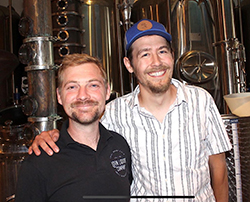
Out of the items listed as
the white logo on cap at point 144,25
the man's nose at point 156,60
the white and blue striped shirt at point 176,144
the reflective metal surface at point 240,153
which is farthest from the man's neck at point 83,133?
the reflective metal surface at point 240,153

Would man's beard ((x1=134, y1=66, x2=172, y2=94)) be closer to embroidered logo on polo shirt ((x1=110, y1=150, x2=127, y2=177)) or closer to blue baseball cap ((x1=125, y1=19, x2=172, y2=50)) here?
blue baseball cap ((x1=125, y1=19, x2=172, y2=50))

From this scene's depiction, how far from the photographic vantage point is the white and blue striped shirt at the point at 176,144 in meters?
1.39

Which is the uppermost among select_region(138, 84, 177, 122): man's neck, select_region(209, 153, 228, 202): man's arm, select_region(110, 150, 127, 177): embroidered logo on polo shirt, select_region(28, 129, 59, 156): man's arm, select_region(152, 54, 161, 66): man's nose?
select_region(152, 54, 161, 66): man's nose

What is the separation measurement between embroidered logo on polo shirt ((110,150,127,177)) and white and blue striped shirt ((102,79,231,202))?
0.45 feet

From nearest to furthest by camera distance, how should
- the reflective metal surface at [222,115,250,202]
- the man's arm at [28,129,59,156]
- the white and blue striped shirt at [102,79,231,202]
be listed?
the man's arm at [28,129,59,156]
the white and blue striped shirt at [102,79,231,202]
the reflective metal surface at [222,115,250,202]

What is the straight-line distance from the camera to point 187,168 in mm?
1403

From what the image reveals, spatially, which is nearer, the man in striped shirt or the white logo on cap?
the man in striped shirt

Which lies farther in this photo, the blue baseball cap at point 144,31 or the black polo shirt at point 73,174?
the blue baseball cap at point 144,31

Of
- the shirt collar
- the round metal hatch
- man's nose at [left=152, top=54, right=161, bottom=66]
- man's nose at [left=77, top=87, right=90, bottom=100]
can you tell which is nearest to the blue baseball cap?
man's nose at [left=152, top=54, right=161, bottom=66]

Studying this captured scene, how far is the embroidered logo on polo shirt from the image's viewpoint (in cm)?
129

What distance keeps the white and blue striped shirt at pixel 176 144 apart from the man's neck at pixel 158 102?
48mm

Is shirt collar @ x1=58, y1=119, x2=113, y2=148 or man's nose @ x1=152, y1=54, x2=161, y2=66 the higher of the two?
man's nose @ x1=152, y1=54, x2=161, y2=66

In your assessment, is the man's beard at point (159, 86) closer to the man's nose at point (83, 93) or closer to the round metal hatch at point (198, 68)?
the man's nose at point (83, 93)

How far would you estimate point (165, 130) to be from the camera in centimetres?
142
